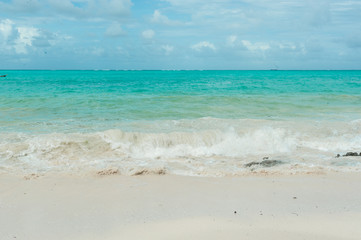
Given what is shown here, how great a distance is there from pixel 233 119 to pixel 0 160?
31.0 feet

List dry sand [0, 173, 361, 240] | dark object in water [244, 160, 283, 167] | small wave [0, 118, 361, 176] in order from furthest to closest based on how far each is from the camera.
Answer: dark object in water [244, 160, 283, 167]
small wave [0, 118, 361, 176]
dry sand [0, 173, 361, 240]

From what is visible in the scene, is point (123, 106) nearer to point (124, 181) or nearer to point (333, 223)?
point (124, 181)

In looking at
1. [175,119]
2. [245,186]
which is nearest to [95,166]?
[245,186]

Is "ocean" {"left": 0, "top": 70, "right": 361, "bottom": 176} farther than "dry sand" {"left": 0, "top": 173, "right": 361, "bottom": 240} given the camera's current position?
Yes

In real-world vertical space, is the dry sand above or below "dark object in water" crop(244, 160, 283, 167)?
below

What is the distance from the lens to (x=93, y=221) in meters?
4.85

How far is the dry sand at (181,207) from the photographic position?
448 cm

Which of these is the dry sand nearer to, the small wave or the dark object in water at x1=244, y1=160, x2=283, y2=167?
the small wave

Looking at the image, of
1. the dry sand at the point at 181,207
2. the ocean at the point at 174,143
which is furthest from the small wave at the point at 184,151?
the dry sand at the point at 181,207

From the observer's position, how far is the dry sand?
4484mm

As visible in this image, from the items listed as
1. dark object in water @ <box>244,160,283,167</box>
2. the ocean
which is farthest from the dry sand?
dark object in water @ <box>244,160,283,167</box>

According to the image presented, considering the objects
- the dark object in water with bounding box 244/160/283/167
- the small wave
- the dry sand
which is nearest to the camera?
the dry sand

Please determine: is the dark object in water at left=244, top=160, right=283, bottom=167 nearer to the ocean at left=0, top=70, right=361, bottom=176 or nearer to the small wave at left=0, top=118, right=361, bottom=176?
the ocean at left=0, top=70, right=361, bottom=176

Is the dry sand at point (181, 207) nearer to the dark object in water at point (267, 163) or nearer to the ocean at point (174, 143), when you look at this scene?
the ocean at point (174, 143)
